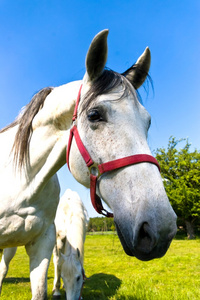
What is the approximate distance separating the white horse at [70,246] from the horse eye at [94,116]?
2786 mm

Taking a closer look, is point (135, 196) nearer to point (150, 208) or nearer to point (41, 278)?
point (150, 208)

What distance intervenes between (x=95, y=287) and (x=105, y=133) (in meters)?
5.19

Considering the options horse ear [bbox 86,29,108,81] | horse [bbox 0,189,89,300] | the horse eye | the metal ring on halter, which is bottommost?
horse [bbox 0,189,89,300]

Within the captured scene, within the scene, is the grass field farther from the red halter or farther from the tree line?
the tree line

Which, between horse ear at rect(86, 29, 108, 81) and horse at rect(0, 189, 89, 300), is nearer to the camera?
horse ear at rect(86, 29, 108, 81)

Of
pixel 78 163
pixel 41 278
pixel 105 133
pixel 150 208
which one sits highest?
pixel 105 133

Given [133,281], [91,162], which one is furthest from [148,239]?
[133,281]

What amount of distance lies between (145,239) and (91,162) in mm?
624

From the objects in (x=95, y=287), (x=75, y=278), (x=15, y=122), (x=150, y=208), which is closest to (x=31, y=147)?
(x=15, y=122)

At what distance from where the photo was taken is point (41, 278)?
8.19 feet

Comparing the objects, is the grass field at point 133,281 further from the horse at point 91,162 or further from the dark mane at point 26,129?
the dark mane at point 26,129

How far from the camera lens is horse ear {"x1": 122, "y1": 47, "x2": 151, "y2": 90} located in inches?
88.6

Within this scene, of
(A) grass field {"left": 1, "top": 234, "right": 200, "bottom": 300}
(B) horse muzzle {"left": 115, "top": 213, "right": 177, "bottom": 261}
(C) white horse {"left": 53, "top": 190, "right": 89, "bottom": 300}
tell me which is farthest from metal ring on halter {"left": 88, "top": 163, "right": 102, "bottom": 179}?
(C) white horse {"left": 53, "top": 190, "right": 89, "bottom": 300}

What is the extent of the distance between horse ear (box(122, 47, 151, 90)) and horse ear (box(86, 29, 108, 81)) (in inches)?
16.2
